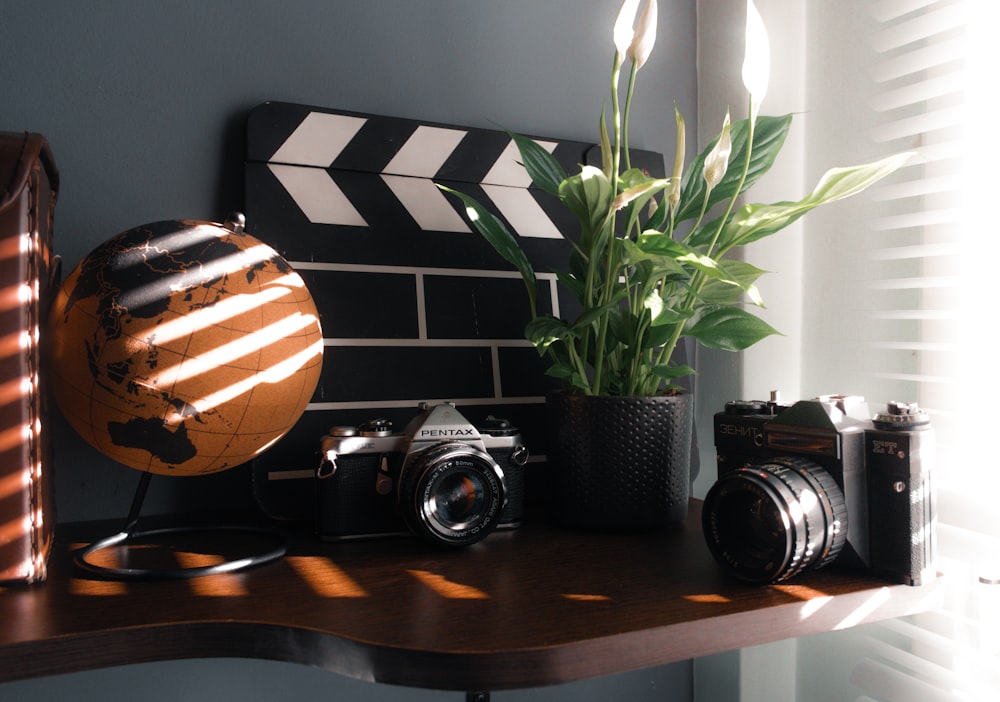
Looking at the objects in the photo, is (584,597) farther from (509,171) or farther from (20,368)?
(509,171)

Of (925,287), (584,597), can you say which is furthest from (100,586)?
(925,287)

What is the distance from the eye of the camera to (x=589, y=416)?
850mm

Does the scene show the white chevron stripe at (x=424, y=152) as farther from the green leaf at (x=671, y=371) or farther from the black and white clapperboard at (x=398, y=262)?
the green leaf at (x=671, y=371)

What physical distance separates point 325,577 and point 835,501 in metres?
0.47

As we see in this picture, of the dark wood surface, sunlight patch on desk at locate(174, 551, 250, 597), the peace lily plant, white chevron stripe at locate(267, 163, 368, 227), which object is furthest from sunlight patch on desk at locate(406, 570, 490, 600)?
white chevron stripe at locate(267, 163, 368, 227)

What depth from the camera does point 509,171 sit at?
3.56 feet

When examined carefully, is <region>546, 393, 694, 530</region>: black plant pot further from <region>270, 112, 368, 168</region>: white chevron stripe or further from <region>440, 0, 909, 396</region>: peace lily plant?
<region>270, 112, 368, 168</region>: white chevron stripe

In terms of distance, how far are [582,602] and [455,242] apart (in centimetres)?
56

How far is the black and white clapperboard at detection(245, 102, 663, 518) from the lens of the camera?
0.95m

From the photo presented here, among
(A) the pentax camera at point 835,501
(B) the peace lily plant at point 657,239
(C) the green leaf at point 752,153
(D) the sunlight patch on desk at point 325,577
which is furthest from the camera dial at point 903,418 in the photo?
(D) the sunlight patch on desk at point 325,577

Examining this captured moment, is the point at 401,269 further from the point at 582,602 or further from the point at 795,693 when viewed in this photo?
the point at 795,693

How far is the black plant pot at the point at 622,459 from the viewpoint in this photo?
0.84 m

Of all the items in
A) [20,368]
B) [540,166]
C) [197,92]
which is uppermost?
[197,92]

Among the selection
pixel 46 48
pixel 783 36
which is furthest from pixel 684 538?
pixel 46 48
